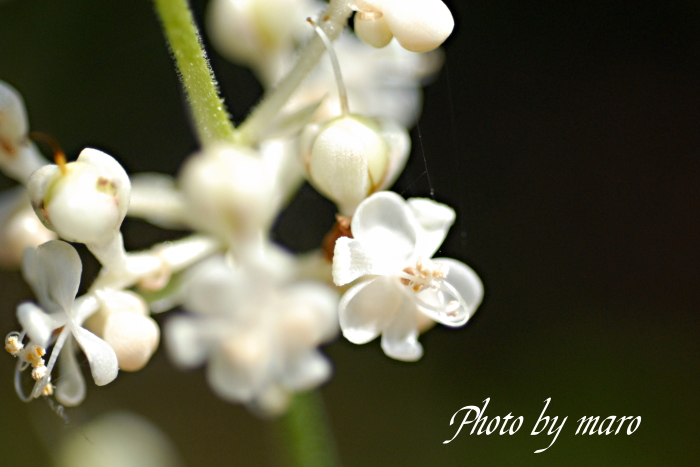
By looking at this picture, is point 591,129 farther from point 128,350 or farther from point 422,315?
point 128,350

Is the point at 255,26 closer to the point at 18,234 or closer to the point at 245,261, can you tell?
the point at 18,234

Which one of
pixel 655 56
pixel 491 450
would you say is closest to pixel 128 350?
pixel 491 450

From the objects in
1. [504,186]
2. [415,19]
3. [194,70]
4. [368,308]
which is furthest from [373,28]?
[504,186]

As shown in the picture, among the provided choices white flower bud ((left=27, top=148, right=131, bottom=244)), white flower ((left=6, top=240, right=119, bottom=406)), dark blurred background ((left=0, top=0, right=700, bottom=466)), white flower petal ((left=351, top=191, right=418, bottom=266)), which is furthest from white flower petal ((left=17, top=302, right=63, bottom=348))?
dark blurred background ((left=0, top=0, right=700, bottom=466))

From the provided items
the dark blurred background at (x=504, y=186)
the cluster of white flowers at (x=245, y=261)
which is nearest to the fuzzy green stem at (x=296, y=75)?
the cluster of white flowers at (x=245, y=261)

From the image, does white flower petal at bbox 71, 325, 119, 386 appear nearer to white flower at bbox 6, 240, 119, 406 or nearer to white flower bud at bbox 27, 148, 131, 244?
white flower at bbox 6, 240, 119, 406

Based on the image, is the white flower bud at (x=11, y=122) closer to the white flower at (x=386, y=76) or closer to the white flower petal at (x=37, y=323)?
the white flower petal at (x=37, y=323)
